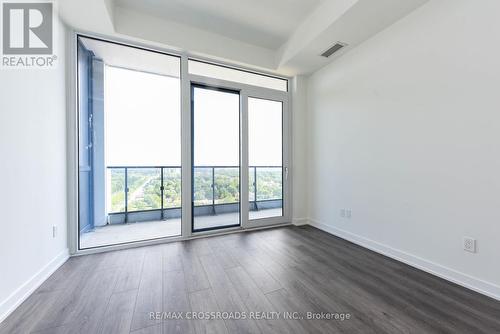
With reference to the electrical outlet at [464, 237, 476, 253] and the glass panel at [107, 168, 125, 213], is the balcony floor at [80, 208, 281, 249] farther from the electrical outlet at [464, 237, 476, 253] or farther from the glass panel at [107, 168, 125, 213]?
the electrical outlet at [464, 237, 476, 253]

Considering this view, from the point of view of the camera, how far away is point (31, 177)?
176 centimetres

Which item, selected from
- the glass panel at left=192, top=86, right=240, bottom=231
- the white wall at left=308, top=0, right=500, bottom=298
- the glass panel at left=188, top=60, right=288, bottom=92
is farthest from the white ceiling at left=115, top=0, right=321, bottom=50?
the white wall at left=308, top=0, right=500, bottom=298

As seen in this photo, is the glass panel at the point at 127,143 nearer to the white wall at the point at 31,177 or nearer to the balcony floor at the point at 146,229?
the balcony floor at the point at 146,229

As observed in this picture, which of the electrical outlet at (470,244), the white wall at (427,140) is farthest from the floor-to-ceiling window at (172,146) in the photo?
the electrical outlet at (470,244)

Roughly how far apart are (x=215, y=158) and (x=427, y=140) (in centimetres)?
267

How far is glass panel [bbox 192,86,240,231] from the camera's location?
3.10 m

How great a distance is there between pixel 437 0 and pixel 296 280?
304 cm

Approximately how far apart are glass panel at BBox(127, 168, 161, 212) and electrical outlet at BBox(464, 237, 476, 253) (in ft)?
13.7

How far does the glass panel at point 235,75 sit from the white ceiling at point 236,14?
0.48 m

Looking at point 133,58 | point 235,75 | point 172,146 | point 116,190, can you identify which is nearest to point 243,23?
point 235,75

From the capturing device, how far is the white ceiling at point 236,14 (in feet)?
8.04

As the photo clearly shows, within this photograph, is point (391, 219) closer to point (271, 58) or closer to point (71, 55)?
point (271, 58)

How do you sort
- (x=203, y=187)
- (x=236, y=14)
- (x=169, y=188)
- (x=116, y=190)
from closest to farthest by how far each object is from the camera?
(x=236, y=14), (x=203, y=187), (x=116, y=190), (x=169, y=188)

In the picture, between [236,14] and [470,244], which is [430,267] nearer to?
[470,244]
